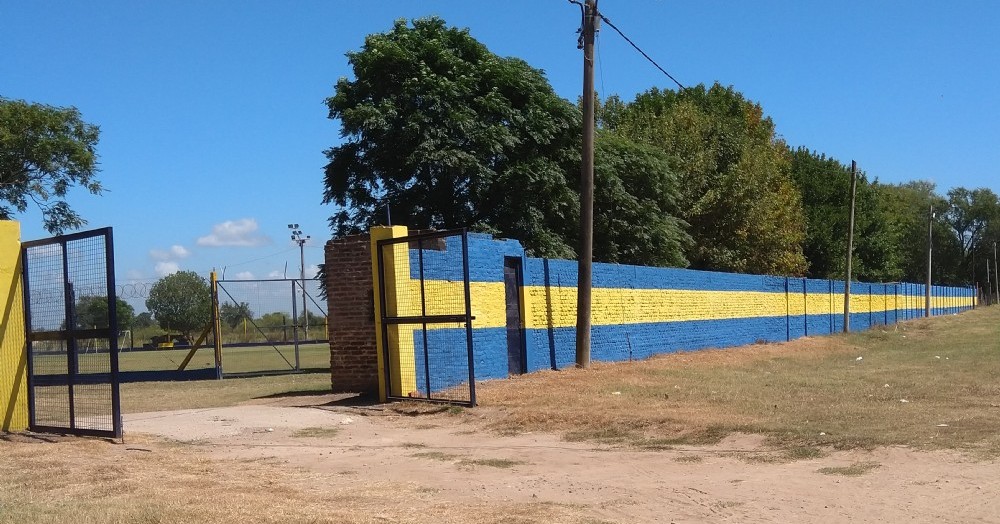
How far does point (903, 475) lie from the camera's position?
827 cm

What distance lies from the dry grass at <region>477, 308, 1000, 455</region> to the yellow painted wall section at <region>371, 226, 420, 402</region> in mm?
1308

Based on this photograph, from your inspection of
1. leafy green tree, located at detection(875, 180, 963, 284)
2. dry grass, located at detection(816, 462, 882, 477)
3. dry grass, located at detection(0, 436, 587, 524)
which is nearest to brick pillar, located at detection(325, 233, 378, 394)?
dry grass, located at detection(0, 436, 587, 524)

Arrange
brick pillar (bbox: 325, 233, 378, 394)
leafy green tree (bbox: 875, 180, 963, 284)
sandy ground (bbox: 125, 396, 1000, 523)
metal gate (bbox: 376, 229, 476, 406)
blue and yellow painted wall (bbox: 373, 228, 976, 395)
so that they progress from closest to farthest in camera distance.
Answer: sandy ground (bbox: 125, 396, 1000, 523) → metal gate (bbox: 376, 229, 476, 406) → blue and yellow painted wall (bbox: 373, 228, 976, 395) → brick pillar (bbox: 325, 233, 378, 394) → leafy green tree (bbox: 875, 180, 963, 284)

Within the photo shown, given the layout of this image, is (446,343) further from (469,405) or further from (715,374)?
(715,374)

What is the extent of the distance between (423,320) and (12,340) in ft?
17.4

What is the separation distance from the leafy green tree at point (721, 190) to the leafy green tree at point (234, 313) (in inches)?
698

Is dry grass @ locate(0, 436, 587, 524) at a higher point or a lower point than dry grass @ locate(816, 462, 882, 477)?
higher

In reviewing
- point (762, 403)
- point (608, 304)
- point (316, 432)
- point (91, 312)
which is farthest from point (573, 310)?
point (91, 312)

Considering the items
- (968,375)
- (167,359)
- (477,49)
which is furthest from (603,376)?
(167,359)

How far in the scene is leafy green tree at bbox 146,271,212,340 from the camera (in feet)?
88.9

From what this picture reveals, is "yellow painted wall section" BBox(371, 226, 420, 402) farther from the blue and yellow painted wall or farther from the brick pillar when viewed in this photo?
the brick pillar

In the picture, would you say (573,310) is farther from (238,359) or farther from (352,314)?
(238,359)

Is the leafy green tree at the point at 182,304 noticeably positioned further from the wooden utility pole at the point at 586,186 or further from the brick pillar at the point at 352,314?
the wooden utility pole at the point at 586,186

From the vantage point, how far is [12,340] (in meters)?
11.4
